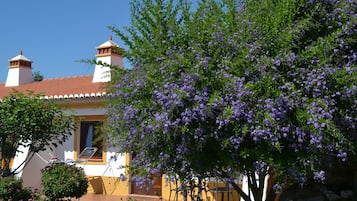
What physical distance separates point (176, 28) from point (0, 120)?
634cm

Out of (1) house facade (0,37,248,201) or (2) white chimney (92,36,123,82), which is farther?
(2) white chimney (92,36,123,82)

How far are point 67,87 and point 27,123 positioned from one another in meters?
6.83

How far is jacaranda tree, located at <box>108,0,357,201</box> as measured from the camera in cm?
648

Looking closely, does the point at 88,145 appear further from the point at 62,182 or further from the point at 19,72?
the point at 19,72

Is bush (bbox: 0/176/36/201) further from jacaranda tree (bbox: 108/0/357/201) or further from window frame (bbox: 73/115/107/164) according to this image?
jacaranda tree (bbox: 108/0/357/201)

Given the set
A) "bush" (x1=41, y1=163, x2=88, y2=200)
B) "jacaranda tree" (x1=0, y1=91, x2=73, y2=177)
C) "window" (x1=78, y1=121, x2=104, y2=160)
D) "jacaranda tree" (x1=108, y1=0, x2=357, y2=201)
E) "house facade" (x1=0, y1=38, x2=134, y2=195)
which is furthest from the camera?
"window" (x1=78, y1=121, x2=104, y2=160)

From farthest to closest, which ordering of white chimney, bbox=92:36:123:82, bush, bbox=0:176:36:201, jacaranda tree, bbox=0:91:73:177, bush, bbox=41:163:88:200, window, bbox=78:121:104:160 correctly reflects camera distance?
white chimney, bbox=92:36:123:82
window, bbox=78:121:104:160
jacaranda tree, bbox=0:91:73:177
bush, bbox=41:163:88:200
bush, bbox=0:176:36:201

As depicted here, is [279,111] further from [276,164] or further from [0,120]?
[0,120]

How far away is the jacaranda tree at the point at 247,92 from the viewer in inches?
255

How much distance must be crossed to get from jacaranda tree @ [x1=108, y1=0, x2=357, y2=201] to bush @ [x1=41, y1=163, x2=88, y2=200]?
467 centimetres

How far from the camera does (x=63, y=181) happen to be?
11.9 metres

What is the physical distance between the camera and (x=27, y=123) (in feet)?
39.6

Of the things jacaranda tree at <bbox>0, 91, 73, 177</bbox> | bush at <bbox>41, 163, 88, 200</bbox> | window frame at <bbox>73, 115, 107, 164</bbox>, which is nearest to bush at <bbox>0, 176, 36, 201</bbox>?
bush at <bbox>41, 163, 88, 200</bbox>

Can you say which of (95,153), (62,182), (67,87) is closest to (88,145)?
(95,153)
